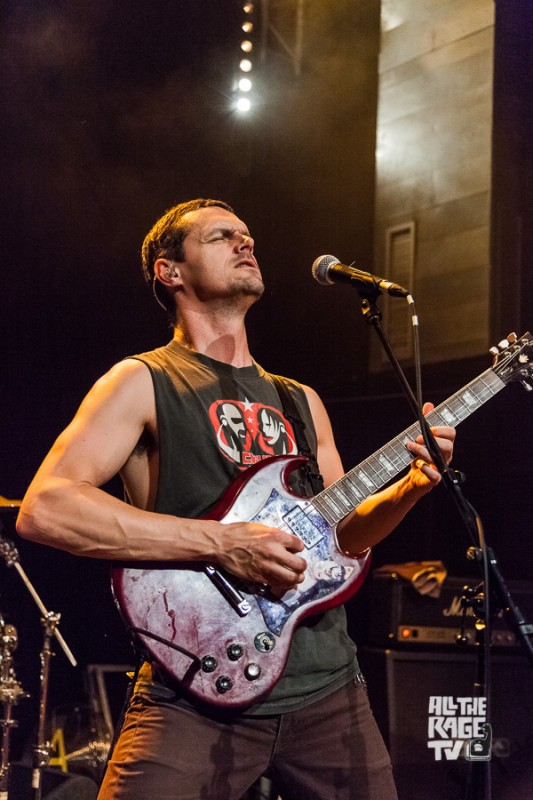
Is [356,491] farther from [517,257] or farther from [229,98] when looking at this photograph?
[229,98]

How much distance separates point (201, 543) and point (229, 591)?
155 mm

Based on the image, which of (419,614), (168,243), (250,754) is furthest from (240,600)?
(419,614)

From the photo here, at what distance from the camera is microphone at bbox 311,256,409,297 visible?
2339 millimetres

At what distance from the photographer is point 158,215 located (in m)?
5.02

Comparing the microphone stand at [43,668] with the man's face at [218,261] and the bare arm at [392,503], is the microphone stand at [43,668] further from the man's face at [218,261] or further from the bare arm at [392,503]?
the bare arm at [392,503]

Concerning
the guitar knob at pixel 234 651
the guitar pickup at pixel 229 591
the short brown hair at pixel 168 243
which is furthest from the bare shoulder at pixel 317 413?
the guitar knob at pixel 234 651

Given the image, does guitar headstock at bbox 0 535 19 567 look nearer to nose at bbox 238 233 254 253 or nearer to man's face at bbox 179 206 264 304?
man's face at bbox 179 206 264 304

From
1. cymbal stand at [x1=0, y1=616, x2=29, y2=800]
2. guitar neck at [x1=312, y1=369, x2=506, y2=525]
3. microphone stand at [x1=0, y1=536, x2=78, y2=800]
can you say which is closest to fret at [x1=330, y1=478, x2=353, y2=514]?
guitar neck at [x1=312, y1=369, x2=506, y2=525]

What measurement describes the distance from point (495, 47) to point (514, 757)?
4291mm

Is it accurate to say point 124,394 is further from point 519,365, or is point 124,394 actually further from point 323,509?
point 519,365

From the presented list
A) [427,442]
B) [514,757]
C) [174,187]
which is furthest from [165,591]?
[174,187]

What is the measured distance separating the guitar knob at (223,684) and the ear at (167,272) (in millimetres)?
1396

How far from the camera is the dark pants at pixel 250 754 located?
2.03m

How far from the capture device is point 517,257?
5289 millimetres
